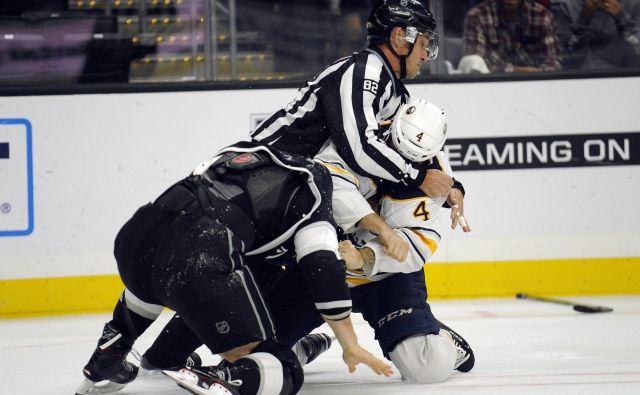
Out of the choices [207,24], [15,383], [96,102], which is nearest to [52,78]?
[96,102]

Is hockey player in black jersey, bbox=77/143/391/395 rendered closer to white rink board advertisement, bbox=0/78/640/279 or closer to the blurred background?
white rink board advertisement, bbox=0/78/640/279

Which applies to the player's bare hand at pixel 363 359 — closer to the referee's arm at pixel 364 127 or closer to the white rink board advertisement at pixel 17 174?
the referee's arm at pixel 364 127

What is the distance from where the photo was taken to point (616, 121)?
17.4ft

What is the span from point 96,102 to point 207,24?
623 millimetres

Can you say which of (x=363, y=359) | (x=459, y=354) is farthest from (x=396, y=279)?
(x=363, y=359)

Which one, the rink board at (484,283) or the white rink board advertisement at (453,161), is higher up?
the white rink board advertisement at (453,161)

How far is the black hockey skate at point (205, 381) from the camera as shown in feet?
8.39

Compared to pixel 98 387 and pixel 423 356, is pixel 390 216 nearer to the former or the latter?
pixel 423 356

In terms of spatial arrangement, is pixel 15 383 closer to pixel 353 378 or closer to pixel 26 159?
pixel 353 378

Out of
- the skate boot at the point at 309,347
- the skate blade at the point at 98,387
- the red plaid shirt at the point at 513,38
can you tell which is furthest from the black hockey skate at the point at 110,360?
the red plaid shirt at the point at 513,38

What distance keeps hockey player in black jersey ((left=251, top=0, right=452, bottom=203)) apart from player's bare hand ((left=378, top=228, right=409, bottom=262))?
0.22 meters

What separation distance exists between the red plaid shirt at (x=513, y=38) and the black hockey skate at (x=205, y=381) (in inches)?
122

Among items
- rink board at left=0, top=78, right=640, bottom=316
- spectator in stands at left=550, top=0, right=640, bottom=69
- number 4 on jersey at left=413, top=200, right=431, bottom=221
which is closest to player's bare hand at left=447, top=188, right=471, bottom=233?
number 4 on jersey at left=413, top=200, right=431, bottom=221

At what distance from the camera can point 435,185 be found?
3.31m
